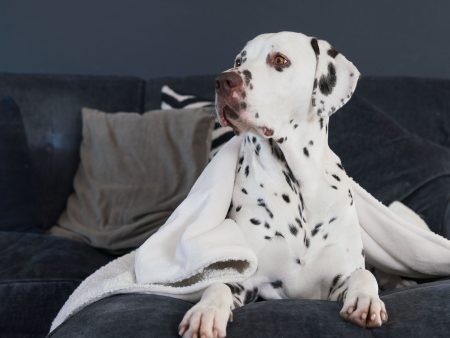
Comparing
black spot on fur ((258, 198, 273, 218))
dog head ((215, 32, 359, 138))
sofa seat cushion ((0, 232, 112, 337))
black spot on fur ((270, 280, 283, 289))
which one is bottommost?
sofa seat cushion ((0, 232, 112, 337))

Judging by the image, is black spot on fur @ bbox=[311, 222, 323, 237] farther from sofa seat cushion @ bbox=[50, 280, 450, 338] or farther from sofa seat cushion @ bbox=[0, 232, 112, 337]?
sofa seat cushion @ bbox=[0, 232, 112, 337]

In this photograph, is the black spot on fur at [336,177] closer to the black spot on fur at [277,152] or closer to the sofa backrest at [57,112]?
the black spot on fur at [277,152]

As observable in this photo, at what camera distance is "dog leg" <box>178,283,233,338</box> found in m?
1.34

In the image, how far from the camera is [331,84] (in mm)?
1736

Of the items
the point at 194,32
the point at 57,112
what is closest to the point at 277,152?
the point at 57,112

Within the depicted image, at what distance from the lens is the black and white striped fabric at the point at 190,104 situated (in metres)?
2.71

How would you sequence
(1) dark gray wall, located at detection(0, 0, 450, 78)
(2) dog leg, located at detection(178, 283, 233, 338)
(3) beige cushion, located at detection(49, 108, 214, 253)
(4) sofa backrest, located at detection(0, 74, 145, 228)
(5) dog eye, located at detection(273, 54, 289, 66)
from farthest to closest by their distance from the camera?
(1) dark gray wall, located at detection(0, 0, 450, 78) < (4) sofa backrest, located at detection(0, 74, 145, 228) < (3) beige cushion, located at detection(49, 108, 214, 253) < (5) dog eye, located at detection(273, 54, 289, 66) < (2) dog leg, located at detection(178, 283, 233, 338)

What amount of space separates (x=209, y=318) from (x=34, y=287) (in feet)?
3.24

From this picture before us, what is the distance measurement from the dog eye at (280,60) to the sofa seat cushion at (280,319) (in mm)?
605

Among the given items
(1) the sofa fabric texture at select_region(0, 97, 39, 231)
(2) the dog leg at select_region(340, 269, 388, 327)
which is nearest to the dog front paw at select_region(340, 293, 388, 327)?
(2) the dog leg at select_region(340, 269, 388, 327)

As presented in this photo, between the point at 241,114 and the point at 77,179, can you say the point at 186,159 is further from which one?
the point at 241,114

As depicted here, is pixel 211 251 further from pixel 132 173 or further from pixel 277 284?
pixel 132 173

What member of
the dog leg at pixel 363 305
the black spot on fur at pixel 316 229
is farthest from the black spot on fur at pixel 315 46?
the dog leg at pixel 363 305

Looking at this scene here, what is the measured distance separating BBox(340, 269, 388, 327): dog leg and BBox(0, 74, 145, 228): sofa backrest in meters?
1.71
